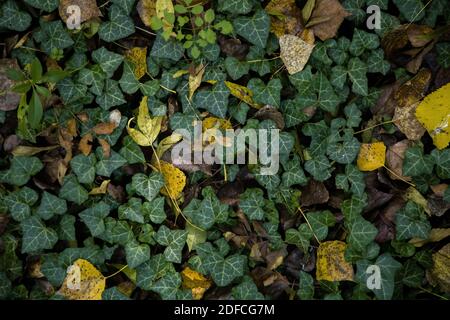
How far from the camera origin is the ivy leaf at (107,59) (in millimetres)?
1578

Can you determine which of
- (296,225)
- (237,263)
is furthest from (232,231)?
(296,225)

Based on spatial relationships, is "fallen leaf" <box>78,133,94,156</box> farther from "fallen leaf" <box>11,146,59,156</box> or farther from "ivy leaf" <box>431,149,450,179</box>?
"ivy leaf" <box>431,149,450,179</box>

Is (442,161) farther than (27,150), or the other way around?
(27,150)

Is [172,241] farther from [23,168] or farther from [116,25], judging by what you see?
[116,25]

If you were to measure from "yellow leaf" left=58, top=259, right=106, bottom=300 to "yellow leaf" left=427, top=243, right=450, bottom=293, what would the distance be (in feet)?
3.62

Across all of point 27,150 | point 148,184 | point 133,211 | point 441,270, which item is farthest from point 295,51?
point 27,150

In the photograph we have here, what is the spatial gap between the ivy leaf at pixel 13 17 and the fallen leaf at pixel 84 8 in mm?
120

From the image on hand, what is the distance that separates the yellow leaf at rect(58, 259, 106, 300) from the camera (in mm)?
1613

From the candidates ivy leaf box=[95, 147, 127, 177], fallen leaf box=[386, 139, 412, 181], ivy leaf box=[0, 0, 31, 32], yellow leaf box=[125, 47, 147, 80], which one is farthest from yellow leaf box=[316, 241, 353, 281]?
ivy leaf box=[0, 0, 31, 32]

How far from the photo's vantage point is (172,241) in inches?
62.8

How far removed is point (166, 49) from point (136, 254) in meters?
0.69

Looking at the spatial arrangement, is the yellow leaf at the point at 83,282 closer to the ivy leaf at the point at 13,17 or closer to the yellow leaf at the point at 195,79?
the yellow leaf at the point at 195,79

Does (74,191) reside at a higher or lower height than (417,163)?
lower

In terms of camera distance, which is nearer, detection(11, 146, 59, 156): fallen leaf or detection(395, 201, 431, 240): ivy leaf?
detection(395, 201, 431, 240): ivy leaf
